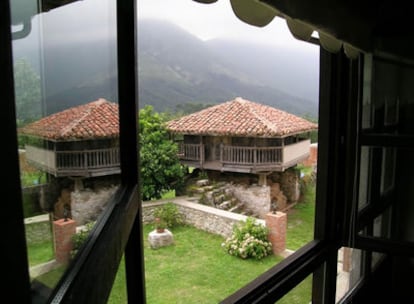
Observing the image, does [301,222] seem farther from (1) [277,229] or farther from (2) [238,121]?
(2) [238,121]

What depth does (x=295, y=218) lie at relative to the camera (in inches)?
112

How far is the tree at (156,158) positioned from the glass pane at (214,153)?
12 millimetres

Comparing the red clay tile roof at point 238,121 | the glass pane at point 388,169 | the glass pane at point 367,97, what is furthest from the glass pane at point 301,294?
the red clay tile roof at point 238,121

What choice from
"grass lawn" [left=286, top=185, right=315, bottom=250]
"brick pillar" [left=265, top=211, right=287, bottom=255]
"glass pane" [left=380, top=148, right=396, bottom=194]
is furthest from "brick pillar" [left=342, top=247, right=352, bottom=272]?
"brick pillar" [left=265, top=211, right=287, bottom=255]

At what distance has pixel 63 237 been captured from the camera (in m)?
0.40

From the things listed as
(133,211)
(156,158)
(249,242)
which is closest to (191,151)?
(156,158)

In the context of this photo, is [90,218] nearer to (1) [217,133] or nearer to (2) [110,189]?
(2) [110,189]

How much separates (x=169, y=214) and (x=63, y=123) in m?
2.82

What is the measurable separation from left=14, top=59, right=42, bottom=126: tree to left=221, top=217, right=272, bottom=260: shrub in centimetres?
303

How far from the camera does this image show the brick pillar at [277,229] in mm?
2926

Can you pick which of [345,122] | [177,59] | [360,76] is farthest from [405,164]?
[177,59]

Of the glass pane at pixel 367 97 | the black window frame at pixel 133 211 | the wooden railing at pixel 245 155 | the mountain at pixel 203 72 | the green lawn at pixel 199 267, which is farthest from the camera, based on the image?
the wooden railing at pixel 245 155

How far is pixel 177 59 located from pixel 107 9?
238cm

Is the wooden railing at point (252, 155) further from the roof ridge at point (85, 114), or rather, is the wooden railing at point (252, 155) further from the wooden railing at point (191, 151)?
the roof ridge at point (85, 114)
